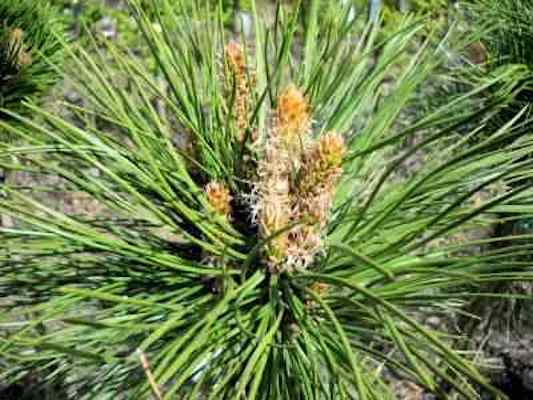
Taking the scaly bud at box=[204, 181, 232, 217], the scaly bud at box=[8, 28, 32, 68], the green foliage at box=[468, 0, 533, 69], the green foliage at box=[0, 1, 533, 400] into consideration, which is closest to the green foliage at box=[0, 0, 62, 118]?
the scaly bud at box=[8, 28, 32, 68]

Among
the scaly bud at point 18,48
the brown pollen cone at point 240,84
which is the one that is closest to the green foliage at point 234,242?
the brown pollen cone at point 240,84

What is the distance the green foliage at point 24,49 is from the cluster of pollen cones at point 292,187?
401mm

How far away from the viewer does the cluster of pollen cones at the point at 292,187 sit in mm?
655

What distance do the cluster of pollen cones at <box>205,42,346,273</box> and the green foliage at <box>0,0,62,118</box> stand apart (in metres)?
0.40

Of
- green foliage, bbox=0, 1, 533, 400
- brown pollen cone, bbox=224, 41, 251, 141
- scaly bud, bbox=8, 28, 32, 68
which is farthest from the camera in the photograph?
scaly bud, bbox=8, 28, 32, 68

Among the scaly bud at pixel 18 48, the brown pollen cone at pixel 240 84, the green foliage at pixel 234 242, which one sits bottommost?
the green foliage at pixel 234 242

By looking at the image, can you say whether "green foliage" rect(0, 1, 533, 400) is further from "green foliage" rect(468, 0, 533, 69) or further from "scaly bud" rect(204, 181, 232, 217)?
"green foliage" rect(468, 0, 533, 69)

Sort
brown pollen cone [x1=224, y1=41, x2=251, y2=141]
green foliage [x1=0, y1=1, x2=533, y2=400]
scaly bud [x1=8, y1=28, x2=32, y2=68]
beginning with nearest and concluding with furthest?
green foliage [x1=0, y1=1, x2=533, y2=400], brown pollen cone [x1=224, y1=41, x2=251, y2=141], scaly bud [x1=8, y1=28, x2=32, y2=68]

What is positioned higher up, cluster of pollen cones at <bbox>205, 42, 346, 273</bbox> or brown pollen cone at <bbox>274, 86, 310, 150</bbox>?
brown pollen cone at <bbox>274, 86, 310, 150</bbox>

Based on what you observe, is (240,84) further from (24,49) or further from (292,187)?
(24,49)

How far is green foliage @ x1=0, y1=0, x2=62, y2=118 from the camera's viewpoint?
98cm

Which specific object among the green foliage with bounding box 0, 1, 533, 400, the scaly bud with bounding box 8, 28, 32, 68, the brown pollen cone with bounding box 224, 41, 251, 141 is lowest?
the green foliage with bounding box 0, 1, 533, 400

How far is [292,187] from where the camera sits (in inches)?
27.4

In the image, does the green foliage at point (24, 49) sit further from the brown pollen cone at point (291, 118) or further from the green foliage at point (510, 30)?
the green foliage at point (510, 30)
